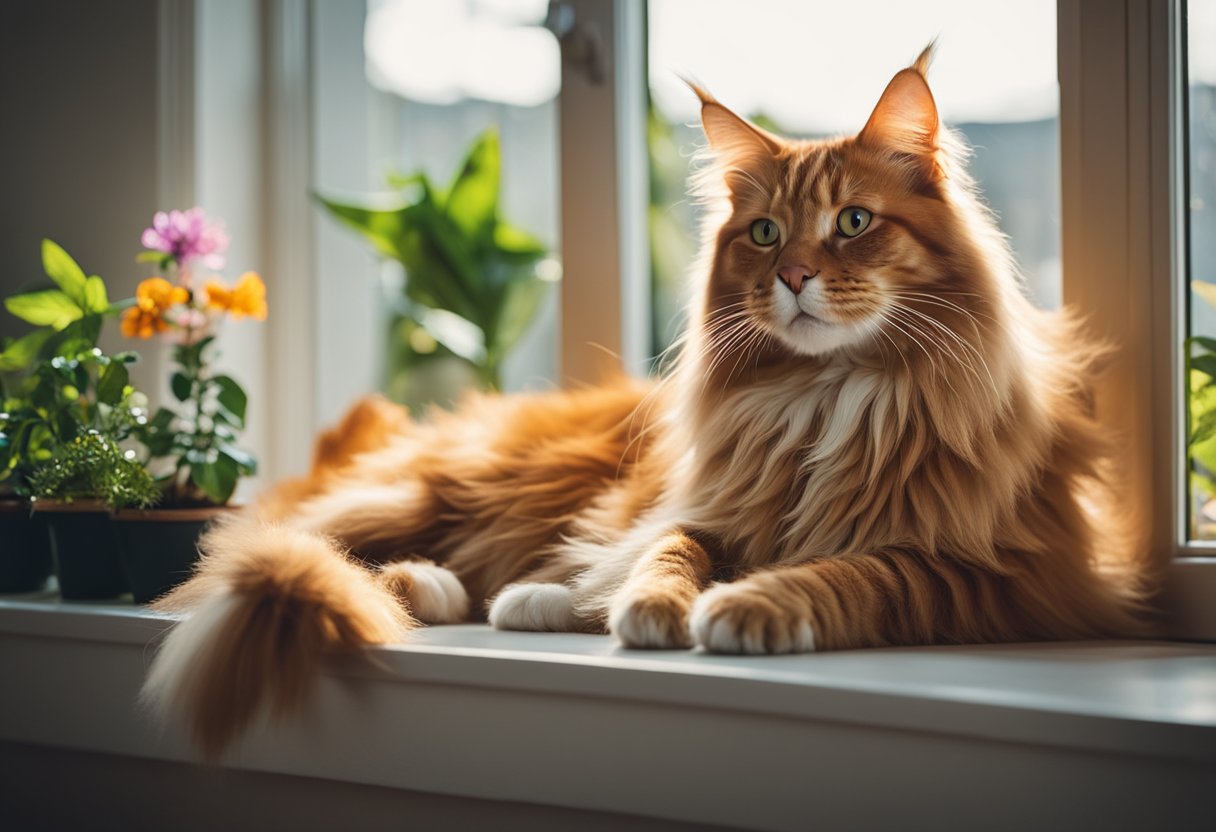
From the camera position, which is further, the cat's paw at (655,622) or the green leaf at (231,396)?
the green leaf at (231,396)

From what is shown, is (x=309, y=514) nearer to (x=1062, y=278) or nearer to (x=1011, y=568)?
(x=1011, y=568)

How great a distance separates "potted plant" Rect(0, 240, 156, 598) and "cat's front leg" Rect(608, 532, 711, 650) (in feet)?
2.67

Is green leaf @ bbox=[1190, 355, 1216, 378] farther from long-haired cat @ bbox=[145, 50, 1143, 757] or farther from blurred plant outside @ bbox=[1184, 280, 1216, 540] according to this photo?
long-haired cat @ bbox=[145, 50, 1143, 757]

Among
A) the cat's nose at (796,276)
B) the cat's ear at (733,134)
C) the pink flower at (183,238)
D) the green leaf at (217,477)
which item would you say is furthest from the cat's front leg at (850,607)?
the pink flower at (183,238)

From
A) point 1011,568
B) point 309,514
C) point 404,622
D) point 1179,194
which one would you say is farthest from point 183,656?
point 1179,194

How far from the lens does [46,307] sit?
1.66 m

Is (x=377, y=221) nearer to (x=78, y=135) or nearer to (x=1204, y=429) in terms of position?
(x=78, y=135)

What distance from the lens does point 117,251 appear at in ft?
6.63

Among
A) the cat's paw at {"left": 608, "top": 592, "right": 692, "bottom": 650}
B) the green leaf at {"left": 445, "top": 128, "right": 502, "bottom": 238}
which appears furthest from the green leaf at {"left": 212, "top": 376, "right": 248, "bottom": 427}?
the cat's paw at {"left": 608, "top": 592, "right": 692, "bottom": 650}

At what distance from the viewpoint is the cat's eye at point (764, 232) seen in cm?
134

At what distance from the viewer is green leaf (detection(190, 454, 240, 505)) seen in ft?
5.13

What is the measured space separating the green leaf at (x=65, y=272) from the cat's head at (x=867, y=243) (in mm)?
1057

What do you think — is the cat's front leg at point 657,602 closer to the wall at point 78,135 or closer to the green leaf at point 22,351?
the green leaf at point 22,351

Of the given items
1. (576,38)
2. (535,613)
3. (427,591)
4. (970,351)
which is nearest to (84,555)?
(427,591)
